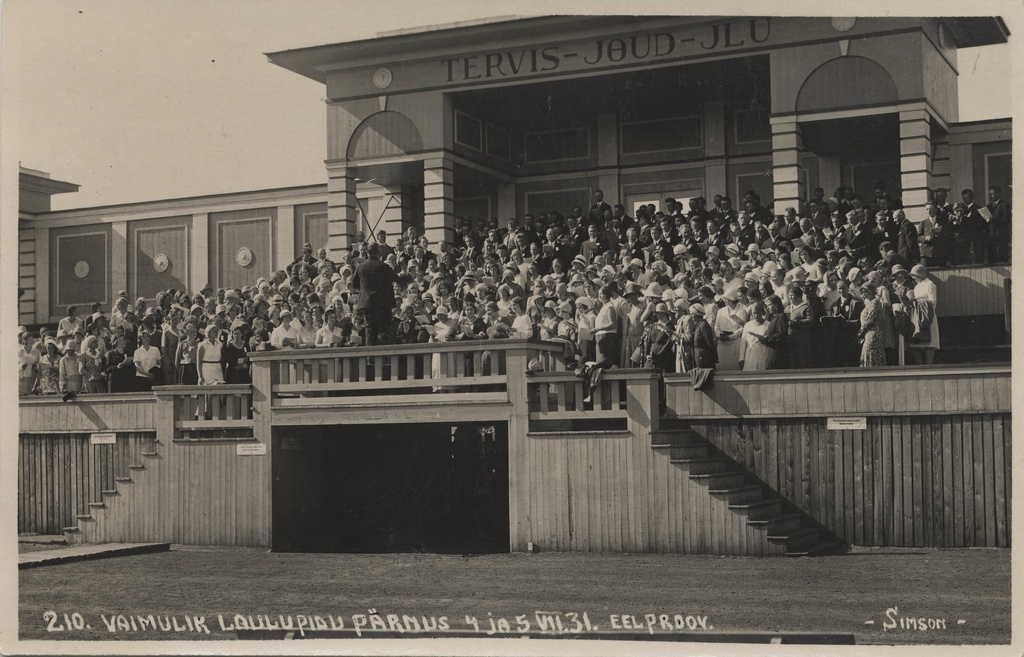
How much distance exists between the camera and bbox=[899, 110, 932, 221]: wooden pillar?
2022 cm

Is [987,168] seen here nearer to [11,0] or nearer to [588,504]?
[588,504]

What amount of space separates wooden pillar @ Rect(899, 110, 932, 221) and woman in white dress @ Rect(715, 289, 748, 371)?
5.34 meters

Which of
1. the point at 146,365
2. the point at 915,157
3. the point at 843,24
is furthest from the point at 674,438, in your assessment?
→ the point at 146,365

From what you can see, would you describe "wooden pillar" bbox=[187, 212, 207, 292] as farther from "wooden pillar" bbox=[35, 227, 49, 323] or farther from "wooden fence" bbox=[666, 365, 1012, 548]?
"wooden fence" bbox=[666, 365, 1012, 548]

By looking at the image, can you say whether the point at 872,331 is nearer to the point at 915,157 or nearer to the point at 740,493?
the point at 740,493

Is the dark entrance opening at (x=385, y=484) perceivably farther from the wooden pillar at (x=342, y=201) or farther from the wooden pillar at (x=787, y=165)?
the wooden pillar at (x=342, y=201)

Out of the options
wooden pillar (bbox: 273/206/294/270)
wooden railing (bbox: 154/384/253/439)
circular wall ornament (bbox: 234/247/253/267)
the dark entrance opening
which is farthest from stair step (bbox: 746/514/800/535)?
circular wall ornament (bbox: 234/247/253/267)

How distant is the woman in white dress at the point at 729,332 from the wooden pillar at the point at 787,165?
16.8 ft

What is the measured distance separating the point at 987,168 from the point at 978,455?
355 inches

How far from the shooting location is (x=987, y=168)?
72.3 ft

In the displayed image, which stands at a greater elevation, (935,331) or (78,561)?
(935,331)

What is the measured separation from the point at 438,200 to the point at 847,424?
1107 cm

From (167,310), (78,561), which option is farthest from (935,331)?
(167,310)

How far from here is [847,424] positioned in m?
15.3
